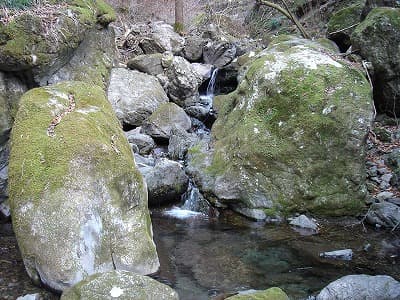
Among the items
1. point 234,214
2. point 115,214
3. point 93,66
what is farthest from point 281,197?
point 93,66

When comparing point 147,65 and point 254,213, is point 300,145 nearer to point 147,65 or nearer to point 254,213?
point 254,213

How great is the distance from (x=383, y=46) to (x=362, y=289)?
6.14 meters

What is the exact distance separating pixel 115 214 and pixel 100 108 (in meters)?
1.77

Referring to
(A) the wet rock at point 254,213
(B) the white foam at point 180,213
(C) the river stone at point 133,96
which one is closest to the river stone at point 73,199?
(B) the white foam at point 180,213

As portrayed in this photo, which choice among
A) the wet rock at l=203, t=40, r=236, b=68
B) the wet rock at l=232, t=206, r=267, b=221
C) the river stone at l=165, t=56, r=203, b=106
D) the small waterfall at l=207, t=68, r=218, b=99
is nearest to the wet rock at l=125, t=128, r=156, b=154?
the river stone at l=165, t=56, r=203, b=106

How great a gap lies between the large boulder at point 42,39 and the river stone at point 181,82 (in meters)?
4.49

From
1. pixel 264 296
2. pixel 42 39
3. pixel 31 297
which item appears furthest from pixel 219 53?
pixel 31 297

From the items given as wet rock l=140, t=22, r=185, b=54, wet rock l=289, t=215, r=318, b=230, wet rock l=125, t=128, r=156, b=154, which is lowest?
wet rock l=289, t=215, r=318, b=230

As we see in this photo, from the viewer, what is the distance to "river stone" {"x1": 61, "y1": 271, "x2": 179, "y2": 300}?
3662 millimetres

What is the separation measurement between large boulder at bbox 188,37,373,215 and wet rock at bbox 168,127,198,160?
1.82 m

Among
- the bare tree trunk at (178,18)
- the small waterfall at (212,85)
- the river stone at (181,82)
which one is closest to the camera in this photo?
the river stone at (181,82)

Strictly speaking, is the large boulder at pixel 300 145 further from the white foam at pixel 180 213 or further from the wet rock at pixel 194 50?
the wet rock at pixel 194 50

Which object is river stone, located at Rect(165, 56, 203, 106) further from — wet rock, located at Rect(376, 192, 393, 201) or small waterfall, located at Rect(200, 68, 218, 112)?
wet rock, located at Rect(376, 192, 393, 201)

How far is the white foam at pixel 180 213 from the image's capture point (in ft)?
24.3
